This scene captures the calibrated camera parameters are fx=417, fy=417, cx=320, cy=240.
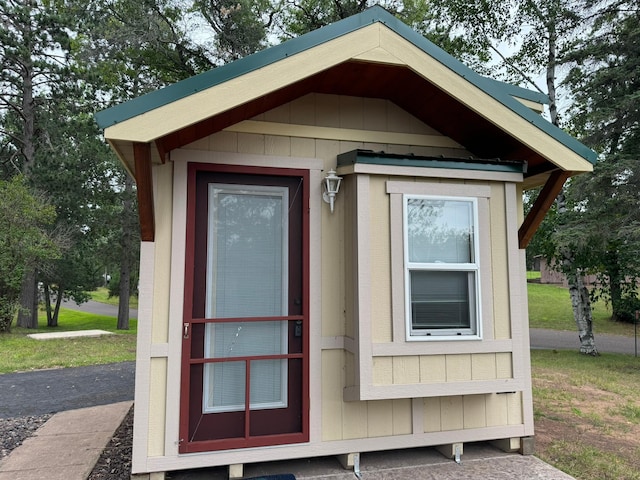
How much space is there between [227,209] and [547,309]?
20615 millimetres

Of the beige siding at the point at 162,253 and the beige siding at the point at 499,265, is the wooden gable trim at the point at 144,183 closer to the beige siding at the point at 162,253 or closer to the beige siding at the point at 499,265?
the beige siding at the point at 162,253

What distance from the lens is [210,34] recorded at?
1038 cm

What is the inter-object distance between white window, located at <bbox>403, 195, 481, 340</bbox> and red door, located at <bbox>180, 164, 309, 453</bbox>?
80 centimetres

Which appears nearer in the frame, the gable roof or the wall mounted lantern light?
the gable roof

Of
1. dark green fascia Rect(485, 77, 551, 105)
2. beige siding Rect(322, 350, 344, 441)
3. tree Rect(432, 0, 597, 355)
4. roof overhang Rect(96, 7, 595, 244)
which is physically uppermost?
tree Rect(432, 0, 597, 355)

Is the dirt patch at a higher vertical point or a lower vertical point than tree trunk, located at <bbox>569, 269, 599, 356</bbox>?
lower

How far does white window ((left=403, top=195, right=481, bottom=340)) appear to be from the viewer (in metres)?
3.03

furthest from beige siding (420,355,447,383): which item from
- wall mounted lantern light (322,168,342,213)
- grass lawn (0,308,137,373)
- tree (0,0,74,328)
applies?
tree (0,0,74,328)

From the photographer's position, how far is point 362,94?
135 inches

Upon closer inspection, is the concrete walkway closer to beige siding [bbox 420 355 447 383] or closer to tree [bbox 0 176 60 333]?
beige siding [bbox 420 355 447 383]

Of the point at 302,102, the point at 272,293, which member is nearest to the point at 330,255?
the point at 272,293

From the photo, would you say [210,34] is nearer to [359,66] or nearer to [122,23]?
[122,23]

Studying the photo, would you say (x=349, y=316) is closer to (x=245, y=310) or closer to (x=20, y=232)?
(x=245, y=310)

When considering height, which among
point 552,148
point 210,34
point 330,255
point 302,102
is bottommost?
point 330,255
